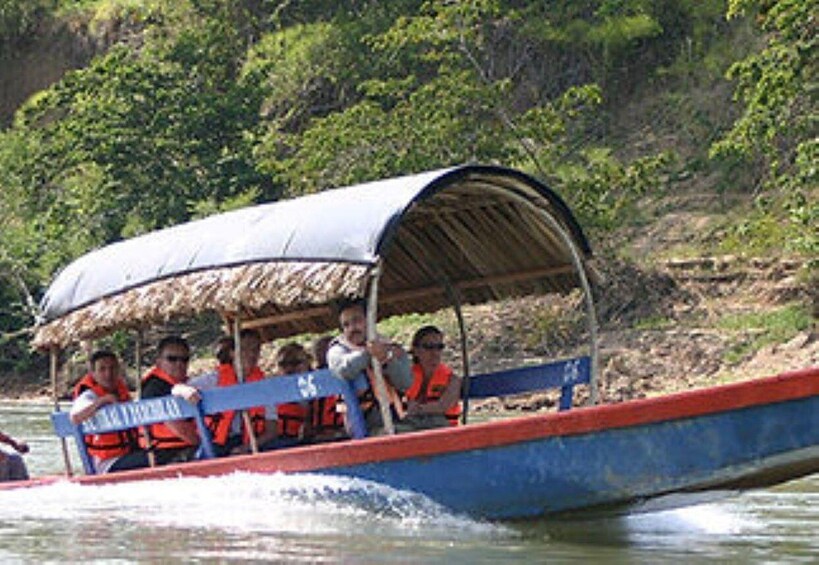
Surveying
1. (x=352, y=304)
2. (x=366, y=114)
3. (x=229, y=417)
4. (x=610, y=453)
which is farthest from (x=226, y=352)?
(x=366, y=114)

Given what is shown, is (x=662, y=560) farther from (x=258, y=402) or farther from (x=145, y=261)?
(x=145, y=261)

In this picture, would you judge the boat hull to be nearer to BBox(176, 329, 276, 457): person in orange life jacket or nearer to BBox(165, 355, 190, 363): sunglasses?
BBox(176, 329, 276, 457): person in orange life jacket

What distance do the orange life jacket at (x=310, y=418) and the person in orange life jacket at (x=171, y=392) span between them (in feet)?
1.60

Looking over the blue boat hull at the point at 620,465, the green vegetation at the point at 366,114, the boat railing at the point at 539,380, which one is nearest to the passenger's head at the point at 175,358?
the boat railing at the point at 539,380

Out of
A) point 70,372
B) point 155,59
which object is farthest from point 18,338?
point 155,59

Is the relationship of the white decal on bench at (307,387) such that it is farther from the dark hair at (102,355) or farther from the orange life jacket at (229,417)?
the dark hair at (102,355)

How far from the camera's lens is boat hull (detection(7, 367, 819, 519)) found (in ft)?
27.9

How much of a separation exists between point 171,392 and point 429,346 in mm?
1438

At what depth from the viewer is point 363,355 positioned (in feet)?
30.5

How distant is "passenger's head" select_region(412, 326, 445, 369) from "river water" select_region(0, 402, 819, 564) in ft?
3.57

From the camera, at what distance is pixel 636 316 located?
931 inches

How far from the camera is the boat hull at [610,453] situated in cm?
850

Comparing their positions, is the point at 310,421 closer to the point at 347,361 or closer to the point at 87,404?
the point at 87,404

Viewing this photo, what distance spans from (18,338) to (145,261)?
18808 mm
